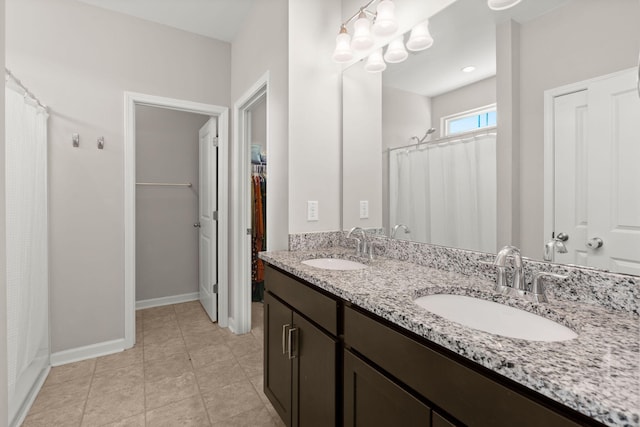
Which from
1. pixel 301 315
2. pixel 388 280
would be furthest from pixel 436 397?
pixel 301 315

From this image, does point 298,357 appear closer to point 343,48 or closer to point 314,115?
point 314,115

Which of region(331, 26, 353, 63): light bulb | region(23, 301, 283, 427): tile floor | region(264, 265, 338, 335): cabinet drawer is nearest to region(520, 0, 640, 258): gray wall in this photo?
region(264, 265, 338, 335): cabinet drawer

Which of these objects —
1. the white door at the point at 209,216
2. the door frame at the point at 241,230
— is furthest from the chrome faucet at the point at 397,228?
the white door at the point at 209,216

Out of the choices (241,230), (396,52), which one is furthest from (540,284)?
(241,230)

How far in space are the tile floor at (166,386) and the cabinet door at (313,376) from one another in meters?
0.48

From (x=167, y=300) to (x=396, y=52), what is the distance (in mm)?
3364

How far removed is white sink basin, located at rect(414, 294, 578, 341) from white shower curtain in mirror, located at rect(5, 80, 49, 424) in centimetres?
198

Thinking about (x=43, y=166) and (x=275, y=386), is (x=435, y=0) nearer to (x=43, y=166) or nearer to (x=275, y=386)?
(x=275, y=386)

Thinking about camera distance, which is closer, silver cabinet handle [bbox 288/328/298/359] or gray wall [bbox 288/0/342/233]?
silver cabinet handle [bbox 288/328/298/359]

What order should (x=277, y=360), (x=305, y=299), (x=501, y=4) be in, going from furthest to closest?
1. (x=277, y=360)
2. (x=305, y=299)
3. (x=501, y=4)

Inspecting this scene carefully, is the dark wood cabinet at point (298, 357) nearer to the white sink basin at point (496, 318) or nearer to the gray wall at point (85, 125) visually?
the white sink basin at point (496, 318)

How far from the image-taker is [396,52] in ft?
5.48

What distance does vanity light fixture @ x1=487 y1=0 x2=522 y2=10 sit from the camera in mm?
1137

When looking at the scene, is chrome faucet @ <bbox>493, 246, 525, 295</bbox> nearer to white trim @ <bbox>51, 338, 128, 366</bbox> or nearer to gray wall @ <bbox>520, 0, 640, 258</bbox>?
gray wall @ <bbox>520, 0, 640, 258</bbox>
